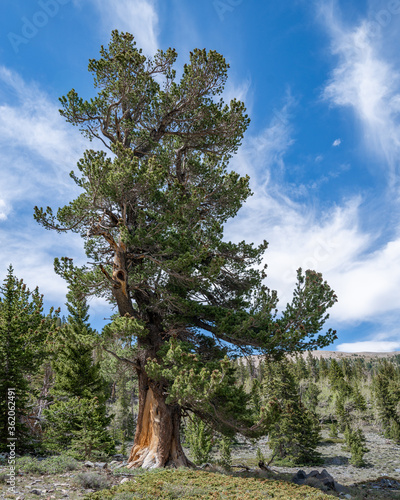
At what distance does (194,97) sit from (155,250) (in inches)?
259

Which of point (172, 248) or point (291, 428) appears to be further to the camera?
point (291, 428)

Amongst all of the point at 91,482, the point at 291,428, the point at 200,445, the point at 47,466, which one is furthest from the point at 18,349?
the point at 291,428

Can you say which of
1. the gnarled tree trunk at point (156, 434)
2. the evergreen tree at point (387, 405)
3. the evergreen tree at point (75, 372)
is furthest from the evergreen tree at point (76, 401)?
the evergreen tree at point (387, 405)

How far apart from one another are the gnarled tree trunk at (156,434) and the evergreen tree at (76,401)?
3774mm

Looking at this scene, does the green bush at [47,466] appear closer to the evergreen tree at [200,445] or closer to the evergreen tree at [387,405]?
the evergreen tree at [200,445]

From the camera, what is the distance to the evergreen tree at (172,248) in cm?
1040

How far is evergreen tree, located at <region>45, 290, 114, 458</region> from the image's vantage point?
49.6 feet

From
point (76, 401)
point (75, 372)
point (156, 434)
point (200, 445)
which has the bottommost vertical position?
point (200, 445)

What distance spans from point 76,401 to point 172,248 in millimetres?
10504

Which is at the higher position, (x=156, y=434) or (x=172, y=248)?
(x=172, y=248)

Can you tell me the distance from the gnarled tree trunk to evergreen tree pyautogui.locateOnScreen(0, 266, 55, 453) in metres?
5.15

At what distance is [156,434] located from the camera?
11047 mm

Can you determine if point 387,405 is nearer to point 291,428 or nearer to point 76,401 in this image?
point 291,428

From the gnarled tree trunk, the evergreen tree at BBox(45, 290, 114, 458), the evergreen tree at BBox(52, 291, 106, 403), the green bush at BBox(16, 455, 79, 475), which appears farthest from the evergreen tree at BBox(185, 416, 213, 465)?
the green bush at BBox(16, 455, 79, 475)
